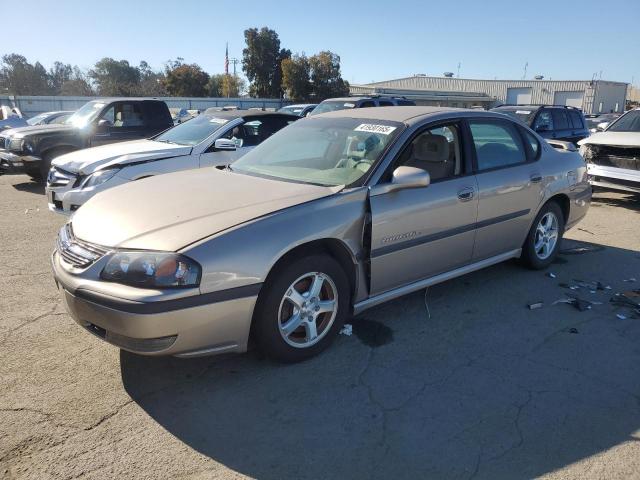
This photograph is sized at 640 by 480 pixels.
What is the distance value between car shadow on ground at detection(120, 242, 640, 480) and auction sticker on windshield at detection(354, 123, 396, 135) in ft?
4.92

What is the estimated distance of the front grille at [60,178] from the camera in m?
6.82

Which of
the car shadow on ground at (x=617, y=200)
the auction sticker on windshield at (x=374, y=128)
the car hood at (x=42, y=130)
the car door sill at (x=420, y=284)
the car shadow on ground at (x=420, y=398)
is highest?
the auction sticker on windshield at (x=374, y=128)

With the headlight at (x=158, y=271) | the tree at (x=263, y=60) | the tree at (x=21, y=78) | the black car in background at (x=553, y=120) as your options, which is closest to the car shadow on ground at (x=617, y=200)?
the black car in background at (x=553, y=120)

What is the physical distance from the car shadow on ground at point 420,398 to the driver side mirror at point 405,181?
112 centimetres

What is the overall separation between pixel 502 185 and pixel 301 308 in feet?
7.64

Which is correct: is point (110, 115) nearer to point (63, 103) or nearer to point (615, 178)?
point (615, 178)

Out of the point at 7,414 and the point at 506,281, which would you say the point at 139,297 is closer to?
the point at 7,414

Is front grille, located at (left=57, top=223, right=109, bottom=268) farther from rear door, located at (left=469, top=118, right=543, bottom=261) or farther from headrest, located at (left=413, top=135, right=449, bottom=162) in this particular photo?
rear door, located at (left=469, top=118, right=543, bottom=261)

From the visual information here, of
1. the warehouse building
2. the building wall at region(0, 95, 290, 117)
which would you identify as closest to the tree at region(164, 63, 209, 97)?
the warehouse building

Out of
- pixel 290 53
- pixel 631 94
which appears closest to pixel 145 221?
pixel 290 53

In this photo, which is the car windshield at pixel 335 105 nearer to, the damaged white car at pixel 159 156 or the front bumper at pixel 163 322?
the damaged white car at pixel 159 156

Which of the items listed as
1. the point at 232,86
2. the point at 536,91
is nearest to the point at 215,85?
the point at 232,86

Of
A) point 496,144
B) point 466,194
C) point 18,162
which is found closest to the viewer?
point 466,194

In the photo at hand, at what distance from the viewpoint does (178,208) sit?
331 centimetres
